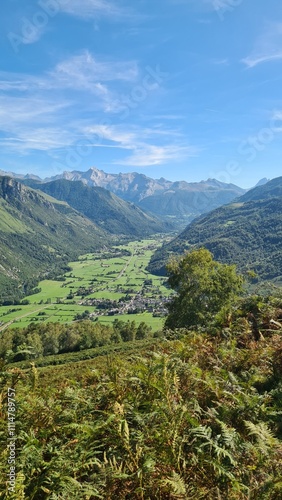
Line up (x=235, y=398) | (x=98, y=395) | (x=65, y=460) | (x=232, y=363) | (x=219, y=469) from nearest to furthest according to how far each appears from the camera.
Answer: (x=219, y=469) → (x=65, y=460) → (x=235, y=398) → (x=98, y=395) → (x=232, y=363)

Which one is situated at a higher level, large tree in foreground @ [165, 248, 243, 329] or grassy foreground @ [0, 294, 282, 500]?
grassy foreground @ [0, 294, 282, 500]

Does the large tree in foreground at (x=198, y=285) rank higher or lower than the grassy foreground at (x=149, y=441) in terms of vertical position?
lower

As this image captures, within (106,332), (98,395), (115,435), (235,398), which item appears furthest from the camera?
(106,332)

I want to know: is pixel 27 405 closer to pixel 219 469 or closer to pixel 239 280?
pixel 219 469

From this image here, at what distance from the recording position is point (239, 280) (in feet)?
104

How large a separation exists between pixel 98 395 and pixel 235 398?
272 cm

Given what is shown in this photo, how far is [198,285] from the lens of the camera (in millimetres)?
33219

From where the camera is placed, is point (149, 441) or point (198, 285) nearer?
point (149, 441)

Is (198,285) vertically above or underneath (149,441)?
underneath

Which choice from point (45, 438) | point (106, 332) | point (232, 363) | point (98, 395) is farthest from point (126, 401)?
point (106, 332)

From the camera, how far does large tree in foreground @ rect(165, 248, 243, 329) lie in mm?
31344

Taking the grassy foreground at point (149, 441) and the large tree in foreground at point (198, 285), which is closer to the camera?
the grassy foreground at point (149, 441)

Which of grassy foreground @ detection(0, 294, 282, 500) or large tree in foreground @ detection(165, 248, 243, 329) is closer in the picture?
grassy foreground @ detection(0, 294, 282, 500)

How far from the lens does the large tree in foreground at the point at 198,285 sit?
31.3m
